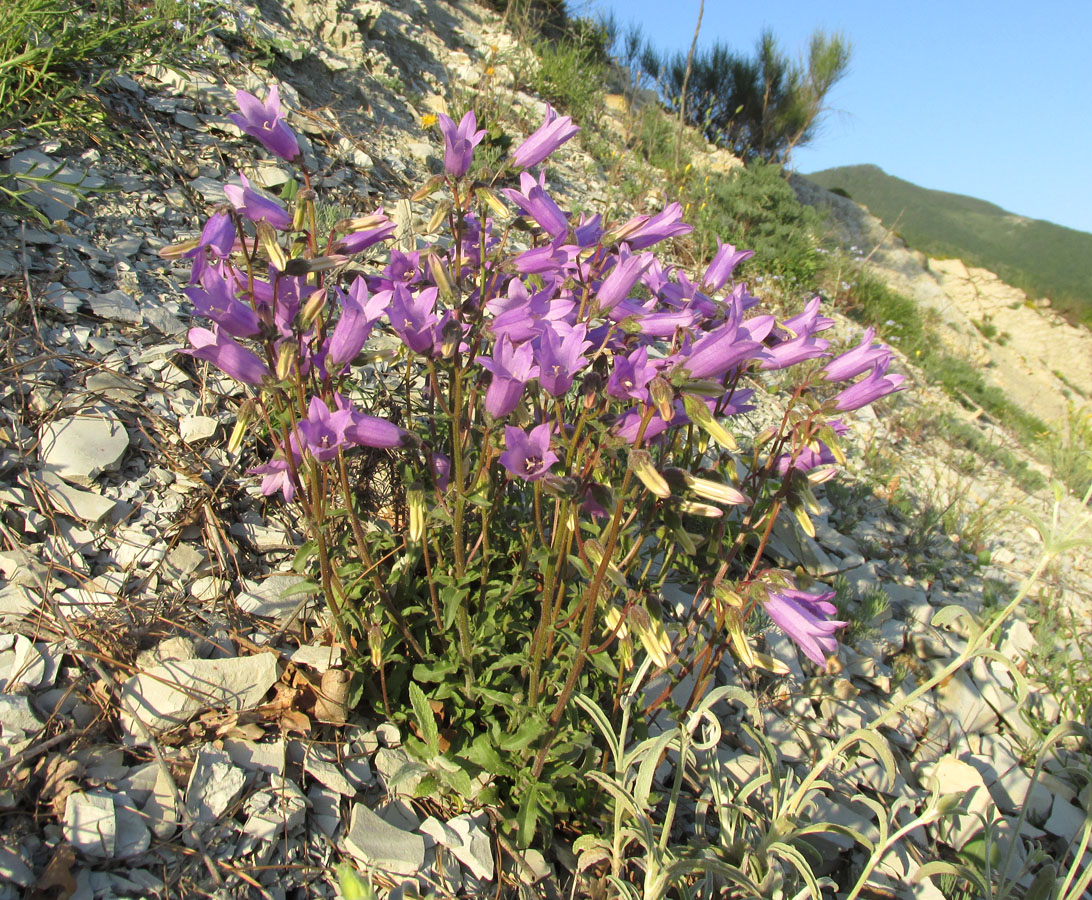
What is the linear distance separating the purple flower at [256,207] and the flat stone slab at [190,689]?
1498mm

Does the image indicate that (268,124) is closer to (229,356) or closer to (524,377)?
(229,356)

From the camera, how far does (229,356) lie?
2.01 meters

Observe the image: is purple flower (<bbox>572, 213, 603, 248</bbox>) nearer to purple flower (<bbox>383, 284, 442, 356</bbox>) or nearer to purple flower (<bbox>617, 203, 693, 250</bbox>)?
purple flower (<bbox>617, 203, 693, 250</bbox>)

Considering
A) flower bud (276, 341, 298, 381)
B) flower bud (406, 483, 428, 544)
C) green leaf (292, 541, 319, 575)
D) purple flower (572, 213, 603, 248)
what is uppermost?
purple flower (572, 213, 603, 248)

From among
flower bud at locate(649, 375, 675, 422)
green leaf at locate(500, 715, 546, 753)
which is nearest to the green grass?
flower bud at locate(649, 375, 675, 422)

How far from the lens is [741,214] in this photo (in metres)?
9.48

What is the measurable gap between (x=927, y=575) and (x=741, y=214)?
6258 millimetres

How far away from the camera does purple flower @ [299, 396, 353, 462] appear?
1.94 m

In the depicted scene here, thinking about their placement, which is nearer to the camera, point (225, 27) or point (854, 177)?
point (225, 27)

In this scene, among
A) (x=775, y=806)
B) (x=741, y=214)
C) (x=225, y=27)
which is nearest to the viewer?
(x=775, y=806)

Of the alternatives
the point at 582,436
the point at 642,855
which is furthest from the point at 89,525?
the point at 642,855

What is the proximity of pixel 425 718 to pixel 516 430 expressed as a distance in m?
1.10

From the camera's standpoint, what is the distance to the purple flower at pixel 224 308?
1.90 m

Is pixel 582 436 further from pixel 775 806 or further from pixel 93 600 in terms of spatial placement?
pixel 93 600
